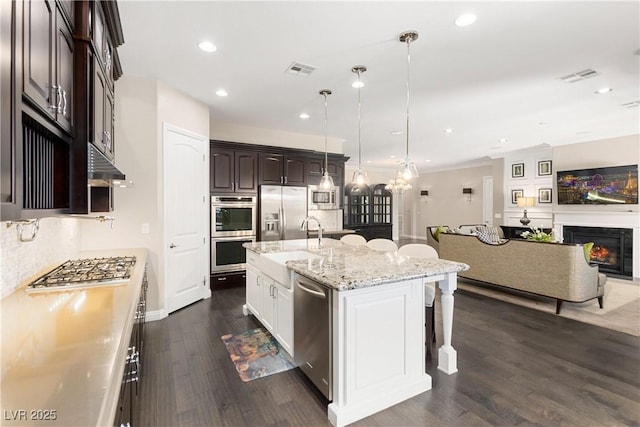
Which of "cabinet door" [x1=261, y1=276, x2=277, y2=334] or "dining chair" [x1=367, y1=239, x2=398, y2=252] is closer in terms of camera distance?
"cabinet door" [x1=261, y1=276, x2=277, y2=334]

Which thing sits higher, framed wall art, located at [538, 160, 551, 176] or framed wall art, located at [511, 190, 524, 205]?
framed wall art, located at [538, 160, 551, 176]

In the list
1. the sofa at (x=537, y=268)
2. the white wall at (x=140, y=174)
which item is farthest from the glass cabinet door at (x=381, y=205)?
the white wall at (x=140, y=174)

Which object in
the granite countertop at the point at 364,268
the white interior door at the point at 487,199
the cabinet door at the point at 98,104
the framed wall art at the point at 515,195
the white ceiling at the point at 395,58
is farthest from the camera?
the white interior door at the point at 487,199

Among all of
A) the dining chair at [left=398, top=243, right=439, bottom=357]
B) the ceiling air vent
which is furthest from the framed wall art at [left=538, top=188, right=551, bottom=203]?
the ceiling air vent

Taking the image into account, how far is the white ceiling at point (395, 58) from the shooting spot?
2408mm

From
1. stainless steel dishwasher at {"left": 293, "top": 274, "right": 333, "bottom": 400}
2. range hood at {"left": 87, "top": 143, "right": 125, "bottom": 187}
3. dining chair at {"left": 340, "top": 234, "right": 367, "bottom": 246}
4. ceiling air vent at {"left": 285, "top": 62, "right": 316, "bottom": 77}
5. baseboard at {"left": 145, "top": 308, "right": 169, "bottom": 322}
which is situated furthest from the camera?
dining chair at {"left": 340, "top": 234, "right": 367, "bottom": 246}

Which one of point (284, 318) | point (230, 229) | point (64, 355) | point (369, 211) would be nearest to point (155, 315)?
point (230, 229)

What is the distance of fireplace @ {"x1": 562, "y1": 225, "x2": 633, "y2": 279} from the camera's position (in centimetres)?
593

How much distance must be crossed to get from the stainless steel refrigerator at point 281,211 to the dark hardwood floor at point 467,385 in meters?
2.22

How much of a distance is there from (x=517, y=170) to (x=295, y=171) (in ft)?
20.6

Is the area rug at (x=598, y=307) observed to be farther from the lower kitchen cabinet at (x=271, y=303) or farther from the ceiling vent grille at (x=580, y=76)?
the lower kitchen cabinet at (x=271, y=303)

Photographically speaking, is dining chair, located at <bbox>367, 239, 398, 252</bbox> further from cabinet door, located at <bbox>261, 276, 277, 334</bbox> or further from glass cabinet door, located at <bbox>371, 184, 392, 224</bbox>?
glass cabinet door, located at <bbox>371, 184, 392, 224</bbox>

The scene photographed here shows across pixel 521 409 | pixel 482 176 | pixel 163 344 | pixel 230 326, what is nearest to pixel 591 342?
pixel 521 409

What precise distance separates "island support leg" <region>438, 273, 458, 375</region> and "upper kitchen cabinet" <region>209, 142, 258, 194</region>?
149 inches
